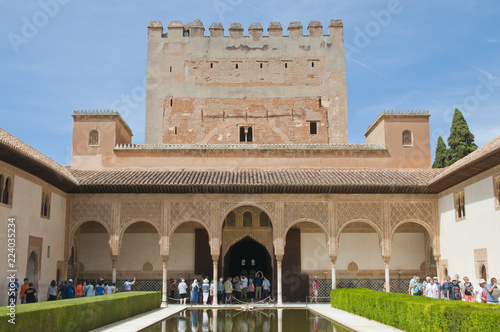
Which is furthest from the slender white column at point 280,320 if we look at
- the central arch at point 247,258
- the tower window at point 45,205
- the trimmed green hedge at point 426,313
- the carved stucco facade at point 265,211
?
the tower window at point 45,205

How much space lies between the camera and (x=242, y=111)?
2648 cm

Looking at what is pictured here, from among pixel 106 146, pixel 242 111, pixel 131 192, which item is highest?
pixel 242 111

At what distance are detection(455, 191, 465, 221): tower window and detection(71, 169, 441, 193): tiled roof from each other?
4.50ft

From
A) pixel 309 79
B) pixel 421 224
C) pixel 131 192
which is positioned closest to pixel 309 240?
pixel 421 224

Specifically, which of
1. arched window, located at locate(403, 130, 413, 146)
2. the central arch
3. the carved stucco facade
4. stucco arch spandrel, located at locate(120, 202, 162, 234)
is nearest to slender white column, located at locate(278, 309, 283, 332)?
the carved stucco facade

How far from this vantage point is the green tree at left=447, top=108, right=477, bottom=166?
2736 centimetres

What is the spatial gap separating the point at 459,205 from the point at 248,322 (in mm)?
7607

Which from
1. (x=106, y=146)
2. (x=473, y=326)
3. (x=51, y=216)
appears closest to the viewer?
(x=473, y=326)

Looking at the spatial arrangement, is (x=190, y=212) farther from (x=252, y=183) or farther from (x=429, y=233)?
(x=429, y=233)

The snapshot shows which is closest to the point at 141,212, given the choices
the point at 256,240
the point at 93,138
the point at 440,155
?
the point at 256,240

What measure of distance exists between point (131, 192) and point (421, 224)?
939cm

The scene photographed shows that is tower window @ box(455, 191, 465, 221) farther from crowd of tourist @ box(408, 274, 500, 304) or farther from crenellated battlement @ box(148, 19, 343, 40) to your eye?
crenellated battlement @ box(148, 19, 343, 40)

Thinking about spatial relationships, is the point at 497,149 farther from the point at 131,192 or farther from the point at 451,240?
the point at 131,192

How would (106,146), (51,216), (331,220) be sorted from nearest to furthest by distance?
1. (51,216)
2. (331,220)
3. (106,146)
